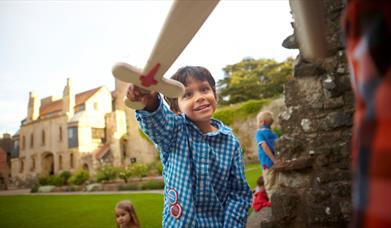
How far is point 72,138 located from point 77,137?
31.4 inches

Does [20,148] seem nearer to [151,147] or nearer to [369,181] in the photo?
[151,147]

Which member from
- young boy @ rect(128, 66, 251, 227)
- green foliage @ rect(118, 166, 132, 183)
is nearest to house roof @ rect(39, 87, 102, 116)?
green foliage @ rect(118, 166, 132, 183)

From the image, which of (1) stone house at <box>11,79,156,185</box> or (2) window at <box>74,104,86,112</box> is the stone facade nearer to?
(1) stone house at <box>11,79,156,185</box>

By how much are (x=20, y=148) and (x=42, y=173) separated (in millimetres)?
5442

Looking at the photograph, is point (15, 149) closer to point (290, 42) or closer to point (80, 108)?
point (80, 108)

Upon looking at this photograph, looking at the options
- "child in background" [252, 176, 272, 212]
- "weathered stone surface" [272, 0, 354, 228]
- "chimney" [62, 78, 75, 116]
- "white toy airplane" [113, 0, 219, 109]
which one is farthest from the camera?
"chimney" [62, 78, 75, 116]

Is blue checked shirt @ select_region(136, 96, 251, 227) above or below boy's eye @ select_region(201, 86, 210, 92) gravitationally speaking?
below

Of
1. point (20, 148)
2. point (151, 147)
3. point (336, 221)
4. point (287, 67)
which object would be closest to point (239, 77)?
point (287, 67)

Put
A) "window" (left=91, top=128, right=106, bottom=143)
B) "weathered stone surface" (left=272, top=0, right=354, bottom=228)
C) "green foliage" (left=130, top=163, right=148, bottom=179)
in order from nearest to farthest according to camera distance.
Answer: "weathered stone surface" (left=272, top=0, right=354, bottom=228) < "green foliage" (left=130, top=163, right=148, bottom=179) < "window" (left=91, top=128, right=106, bottom=143)

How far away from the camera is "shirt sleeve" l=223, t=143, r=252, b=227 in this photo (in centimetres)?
162

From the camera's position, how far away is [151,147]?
99.0ft

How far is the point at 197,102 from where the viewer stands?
179cm

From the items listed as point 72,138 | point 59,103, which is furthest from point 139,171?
point 59,103

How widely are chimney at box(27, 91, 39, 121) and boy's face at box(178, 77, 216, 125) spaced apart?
127ft
